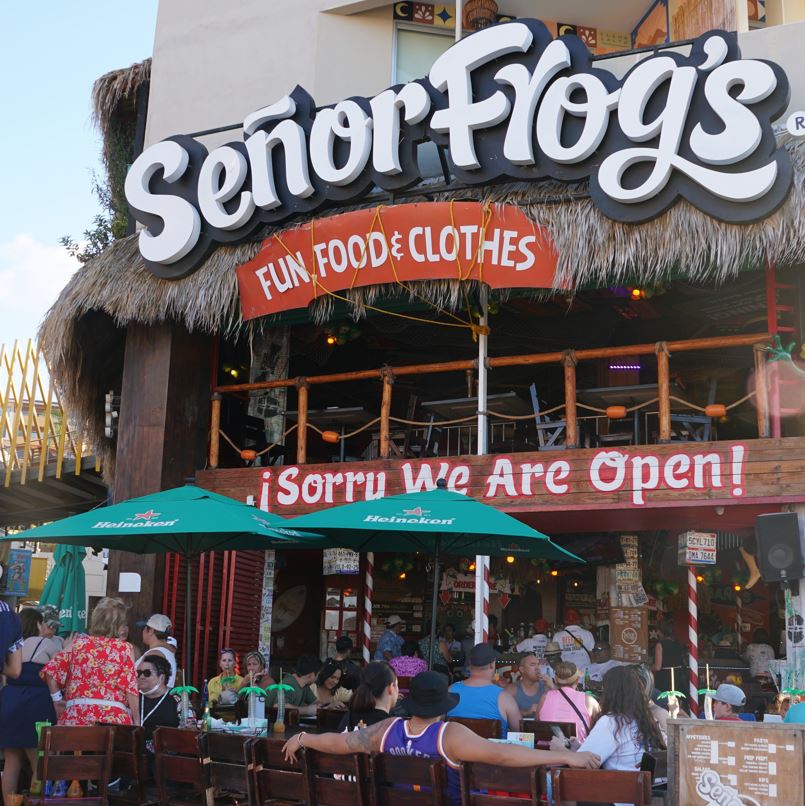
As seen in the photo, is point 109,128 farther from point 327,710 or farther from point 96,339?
point 327,710

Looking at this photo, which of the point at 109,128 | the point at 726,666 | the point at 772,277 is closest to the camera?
the point at 772,277

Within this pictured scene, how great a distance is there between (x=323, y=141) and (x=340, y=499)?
397 cm

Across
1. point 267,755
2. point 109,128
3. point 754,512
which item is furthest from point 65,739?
point 109,128

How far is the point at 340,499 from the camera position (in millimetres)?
12070

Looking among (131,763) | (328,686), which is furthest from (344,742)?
(328,686)

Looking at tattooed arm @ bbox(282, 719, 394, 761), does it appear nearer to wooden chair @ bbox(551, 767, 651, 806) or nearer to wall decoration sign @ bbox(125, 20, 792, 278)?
wooden chair @ bbox(551, 767, 651, 806)

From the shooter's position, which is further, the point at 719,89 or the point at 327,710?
the point at 719,89

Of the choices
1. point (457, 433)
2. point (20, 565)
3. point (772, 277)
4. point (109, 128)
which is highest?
point (109, 128)

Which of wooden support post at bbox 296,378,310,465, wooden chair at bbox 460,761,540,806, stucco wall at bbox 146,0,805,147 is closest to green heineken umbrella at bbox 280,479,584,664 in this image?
wooden chair at bbox 460,761,540,806

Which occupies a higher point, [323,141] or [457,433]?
[323,141]

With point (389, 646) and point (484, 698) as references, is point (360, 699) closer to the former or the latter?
point (484, 698)

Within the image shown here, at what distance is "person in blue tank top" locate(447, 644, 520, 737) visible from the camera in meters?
7.52

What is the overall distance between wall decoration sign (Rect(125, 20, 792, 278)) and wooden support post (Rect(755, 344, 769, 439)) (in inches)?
53.2

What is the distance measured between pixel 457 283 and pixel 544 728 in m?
5.36
